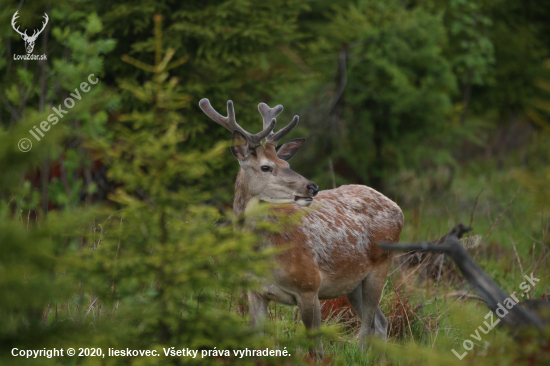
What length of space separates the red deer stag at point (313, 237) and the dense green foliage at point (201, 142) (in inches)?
12.6

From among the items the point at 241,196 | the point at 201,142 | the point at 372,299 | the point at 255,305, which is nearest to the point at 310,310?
the point at 255,305

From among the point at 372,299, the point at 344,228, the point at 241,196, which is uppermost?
the point at 241,196

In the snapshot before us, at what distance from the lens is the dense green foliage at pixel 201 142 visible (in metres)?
2.71

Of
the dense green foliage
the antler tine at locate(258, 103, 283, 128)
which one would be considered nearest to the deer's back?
the dense green foliage

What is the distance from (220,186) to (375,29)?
4.95 m

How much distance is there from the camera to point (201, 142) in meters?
9.25

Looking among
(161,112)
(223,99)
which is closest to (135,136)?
(161,112)

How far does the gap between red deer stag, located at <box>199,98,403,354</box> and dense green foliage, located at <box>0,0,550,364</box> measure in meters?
0.32

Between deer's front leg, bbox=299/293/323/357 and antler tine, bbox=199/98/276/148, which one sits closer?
deer's front leg, bbox=299/293/323/357

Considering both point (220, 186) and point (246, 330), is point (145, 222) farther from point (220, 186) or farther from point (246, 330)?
point (220, 186)

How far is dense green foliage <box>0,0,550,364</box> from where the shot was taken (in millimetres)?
2709

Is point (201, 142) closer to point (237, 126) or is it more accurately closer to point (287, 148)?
point (287, 148)

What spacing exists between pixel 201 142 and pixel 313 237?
4402 millimetres

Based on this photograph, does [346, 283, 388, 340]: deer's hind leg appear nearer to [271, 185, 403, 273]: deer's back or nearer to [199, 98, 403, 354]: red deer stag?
[199, 98, 403, 354]: red deer stag
